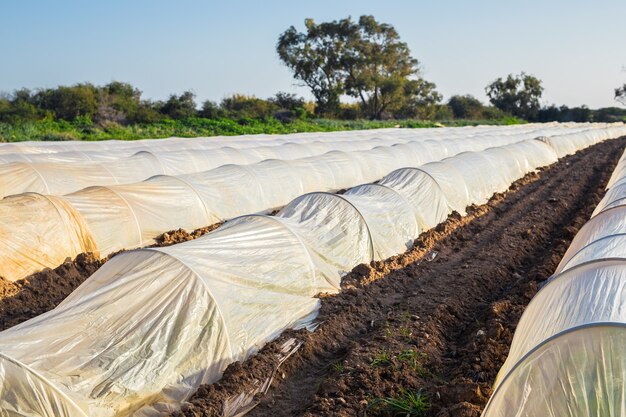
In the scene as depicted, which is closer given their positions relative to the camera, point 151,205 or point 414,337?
point 414,337

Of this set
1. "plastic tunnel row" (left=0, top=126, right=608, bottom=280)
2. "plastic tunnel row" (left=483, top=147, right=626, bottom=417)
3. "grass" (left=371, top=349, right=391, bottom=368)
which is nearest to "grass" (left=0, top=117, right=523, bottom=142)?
"plastic tunnel row" (left=0, top=126, right=608, bottom=280)

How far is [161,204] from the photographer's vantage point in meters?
11.2

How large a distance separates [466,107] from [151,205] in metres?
70.2

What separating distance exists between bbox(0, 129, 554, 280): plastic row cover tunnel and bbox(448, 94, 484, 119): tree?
6048 cm

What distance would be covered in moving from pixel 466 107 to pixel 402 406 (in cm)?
7504

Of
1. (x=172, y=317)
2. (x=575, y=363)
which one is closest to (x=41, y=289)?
(x=172, y=317)

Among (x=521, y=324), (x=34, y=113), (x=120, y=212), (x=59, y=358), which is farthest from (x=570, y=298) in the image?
(x=34, y=113)

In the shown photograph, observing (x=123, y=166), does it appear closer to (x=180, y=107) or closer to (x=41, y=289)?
(x=41, y=289)

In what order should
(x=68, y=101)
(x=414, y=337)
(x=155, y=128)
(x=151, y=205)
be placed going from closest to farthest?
(x=414, y=337)
(x=151, y=205)
(x=155, y=128)
(x=68, y=101)

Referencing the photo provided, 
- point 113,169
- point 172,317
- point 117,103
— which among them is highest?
point 117,103

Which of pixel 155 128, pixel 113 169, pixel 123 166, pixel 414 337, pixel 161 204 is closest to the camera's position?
pixel 414 337

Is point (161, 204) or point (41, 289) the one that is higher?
point (161, 204)

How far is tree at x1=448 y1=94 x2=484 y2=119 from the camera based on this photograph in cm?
7544

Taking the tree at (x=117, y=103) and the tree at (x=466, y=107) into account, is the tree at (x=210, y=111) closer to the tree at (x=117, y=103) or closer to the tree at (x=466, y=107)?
the tree at (x=117, y=103)
